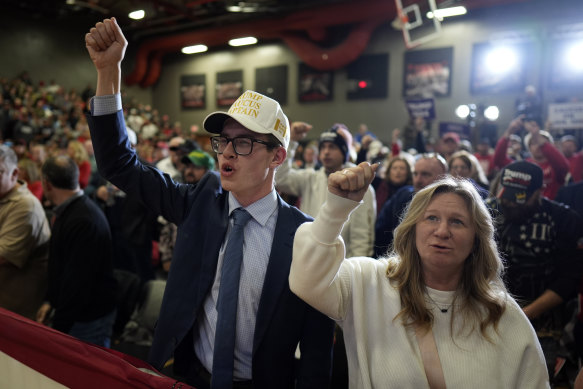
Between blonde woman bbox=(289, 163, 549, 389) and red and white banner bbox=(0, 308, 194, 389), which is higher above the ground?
blonde woman bbox=(289, 163, 549, 389)

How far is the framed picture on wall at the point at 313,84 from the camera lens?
14.3 m

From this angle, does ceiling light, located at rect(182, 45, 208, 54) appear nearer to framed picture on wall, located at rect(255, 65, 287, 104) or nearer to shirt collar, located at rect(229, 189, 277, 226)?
framed picture on wall, located at rect(255, 65, 287, 104)

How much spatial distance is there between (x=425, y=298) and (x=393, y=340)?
0.63 ft

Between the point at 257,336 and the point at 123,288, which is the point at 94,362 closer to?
the point at 257,336

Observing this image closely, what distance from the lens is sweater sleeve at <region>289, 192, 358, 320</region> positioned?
1182 mm

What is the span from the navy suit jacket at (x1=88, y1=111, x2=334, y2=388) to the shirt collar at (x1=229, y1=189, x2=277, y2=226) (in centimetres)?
3

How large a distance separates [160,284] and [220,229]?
1.86 m

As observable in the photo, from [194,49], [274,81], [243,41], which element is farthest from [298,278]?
[194,49]

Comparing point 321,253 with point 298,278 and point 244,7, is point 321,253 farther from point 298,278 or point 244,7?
point 244,7

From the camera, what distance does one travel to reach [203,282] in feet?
4.67

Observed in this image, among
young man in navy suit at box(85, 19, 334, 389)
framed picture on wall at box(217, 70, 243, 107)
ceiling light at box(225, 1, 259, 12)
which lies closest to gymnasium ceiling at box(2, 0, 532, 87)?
ceiling light at box(225, 1, 259, 12)

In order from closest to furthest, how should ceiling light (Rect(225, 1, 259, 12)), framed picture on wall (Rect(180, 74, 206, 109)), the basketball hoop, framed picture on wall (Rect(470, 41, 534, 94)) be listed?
the basketball hoop
framed picture on wall (Rect(470, 41, 534, 94))
ceiling light (Rect(225, 1, 259, 12))
framed picture on wall (Rect(180, 74, 206, 109))

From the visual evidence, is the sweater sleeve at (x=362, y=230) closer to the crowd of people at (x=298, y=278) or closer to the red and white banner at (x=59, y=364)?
the crowd of people at (x=298, y=278)

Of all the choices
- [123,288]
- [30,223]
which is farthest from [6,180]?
[123,288]
